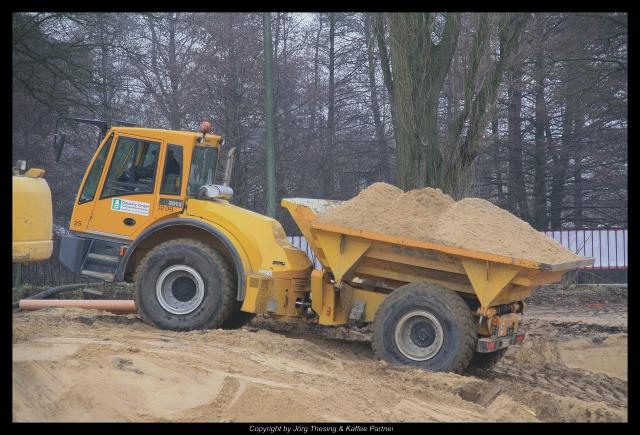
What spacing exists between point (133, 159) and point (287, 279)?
250cm

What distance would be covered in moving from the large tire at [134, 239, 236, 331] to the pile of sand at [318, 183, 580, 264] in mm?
1462

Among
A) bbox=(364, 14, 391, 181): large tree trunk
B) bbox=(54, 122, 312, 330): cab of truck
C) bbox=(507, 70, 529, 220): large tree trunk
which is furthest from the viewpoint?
bbox=(364, 14, 391, 181): large tree trunk

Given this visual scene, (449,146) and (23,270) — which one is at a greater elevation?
(449,146)

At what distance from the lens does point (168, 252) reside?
383 inches

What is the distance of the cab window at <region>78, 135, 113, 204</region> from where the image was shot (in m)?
10.1

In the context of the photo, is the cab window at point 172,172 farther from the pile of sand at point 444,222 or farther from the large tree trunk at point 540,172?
the large tree trunk at point 540,172

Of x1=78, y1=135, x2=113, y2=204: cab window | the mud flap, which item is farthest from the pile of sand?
x1=78, y1=135, x2=113, y2=204: cab window

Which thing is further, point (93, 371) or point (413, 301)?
point (413, 301)

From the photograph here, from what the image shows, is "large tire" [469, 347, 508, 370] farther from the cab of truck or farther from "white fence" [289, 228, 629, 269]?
"white fence" [289, 228, 629, 269]

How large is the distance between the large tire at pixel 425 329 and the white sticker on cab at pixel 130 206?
3237 mm

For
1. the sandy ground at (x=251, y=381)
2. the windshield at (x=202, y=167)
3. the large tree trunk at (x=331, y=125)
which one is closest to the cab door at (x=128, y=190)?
the windshield at (x=202, y=167)

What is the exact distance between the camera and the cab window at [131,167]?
33.0 ft
